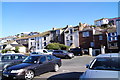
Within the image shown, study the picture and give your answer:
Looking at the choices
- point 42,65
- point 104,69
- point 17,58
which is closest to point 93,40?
point 17,58

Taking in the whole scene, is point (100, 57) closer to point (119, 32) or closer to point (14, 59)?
point (14, 59)

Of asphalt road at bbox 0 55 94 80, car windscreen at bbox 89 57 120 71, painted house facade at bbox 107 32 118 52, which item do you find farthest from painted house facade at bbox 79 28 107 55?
car windscreen at bbox 89 57 120 71

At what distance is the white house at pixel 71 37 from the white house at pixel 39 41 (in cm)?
897

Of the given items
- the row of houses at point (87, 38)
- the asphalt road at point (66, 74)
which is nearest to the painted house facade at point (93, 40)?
the row of houses at point (87, 38)

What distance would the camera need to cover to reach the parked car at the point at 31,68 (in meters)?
7.83

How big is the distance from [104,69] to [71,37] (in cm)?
4125

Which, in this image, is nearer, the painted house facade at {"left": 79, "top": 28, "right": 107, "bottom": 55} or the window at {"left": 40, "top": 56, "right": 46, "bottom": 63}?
the window at {"left": 40, "top": 56, "right": 46, "bottom": 63}

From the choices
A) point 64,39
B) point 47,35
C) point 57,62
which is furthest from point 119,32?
point 57,62

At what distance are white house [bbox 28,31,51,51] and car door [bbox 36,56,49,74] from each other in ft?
147

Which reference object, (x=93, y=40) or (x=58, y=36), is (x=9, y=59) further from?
(x=58, y=36)

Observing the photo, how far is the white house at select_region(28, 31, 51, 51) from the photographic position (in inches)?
2176

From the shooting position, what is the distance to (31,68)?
8.37 m

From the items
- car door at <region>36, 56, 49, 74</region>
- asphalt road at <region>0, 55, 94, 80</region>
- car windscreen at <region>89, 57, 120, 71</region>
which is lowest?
asphalt road at <region>0, 55, 94, 80</region>

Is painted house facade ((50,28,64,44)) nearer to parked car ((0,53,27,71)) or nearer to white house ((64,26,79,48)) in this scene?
white house ((64,26,79,48))
